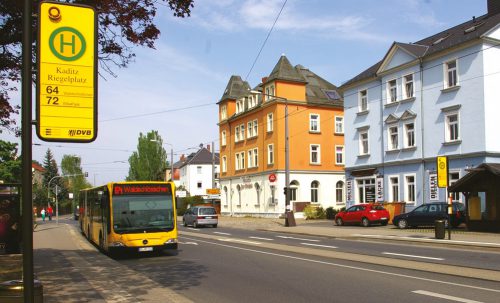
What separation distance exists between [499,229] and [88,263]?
19483 millimetres

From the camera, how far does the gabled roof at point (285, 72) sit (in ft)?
167

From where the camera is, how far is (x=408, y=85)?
34906mm

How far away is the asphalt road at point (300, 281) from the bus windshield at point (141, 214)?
1132 millimetres

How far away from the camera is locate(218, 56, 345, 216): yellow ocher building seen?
1991 inches

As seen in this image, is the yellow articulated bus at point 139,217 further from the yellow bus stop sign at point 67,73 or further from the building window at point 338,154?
the building window at point 338,154

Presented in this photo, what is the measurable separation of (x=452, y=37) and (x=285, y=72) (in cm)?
2081

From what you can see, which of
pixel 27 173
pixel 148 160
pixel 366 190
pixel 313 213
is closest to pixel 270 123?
pixel 313 213

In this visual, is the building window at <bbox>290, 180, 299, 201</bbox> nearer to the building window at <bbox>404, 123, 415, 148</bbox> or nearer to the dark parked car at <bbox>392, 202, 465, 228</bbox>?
→ the building window at <bbox>404, 123, 415, 148</bbox>

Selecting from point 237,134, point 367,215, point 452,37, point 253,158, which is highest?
point 452,37

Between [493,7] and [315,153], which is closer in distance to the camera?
[493,7]

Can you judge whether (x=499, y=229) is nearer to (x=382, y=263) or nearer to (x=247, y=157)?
(x=382, y=263)

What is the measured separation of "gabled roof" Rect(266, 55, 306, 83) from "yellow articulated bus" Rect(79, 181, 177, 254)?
34.7 m

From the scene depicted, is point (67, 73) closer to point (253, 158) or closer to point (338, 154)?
point (338, 154)

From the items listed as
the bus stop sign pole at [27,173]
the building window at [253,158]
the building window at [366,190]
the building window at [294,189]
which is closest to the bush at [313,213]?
the building window at [294,189]
